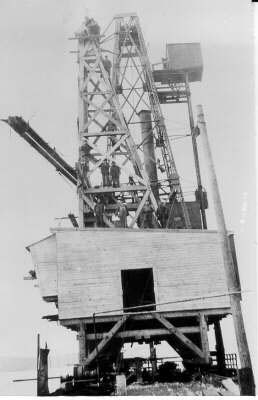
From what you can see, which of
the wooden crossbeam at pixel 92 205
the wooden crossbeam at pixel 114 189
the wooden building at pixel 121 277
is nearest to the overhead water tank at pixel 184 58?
the wooden crossbeam at pixel 114 189

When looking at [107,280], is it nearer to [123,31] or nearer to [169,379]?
[169,379]

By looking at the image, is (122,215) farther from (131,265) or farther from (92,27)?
(92,27)

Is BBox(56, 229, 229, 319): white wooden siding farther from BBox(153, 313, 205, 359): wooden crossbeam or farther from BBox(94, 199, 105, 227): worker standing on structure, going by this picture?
BBox(94, 199, 105, 227): worker standing on structure

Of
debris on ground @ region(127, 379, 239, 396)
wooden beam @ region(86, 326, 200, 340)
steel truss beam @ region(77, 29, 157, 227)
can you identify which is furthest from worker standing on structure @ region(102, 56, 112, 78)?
debris on ground @ region(127, 379, 239, 396)

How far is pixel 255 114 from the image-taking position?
856cm

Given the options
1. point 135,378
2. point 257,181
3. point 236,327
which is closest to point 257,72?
point 257,181

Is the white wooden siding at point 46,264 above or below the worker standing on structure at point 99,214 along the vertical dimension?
below

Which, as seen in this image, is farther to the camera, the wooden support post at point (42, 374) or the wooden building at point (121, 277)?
the wooden building at point (121, 277)

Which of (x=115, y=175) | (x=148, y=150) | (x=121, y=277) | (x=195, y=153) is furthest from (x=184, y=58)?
(x=121, y=277)

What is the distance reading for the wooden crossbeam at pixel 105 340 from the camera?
42.7 feet

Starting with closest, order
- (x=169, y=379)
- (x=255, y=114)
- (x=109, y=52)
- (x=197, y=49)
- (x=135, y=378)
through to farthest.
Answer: (x=255, y=114)
(x=169, y=379)
(x=135, y=378)
(x=109, y=52)
(x=197, y=49)

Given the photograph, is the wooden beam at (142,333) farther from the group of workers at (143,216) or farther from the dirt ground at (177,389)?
the group of workers at (143,216)

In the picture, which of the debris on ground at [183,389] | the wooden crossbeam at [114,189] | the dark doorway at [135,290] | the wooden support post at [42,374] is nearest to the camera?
the debris on ground at [183,389]

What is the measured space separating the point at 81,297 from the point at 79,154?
21.2ft
